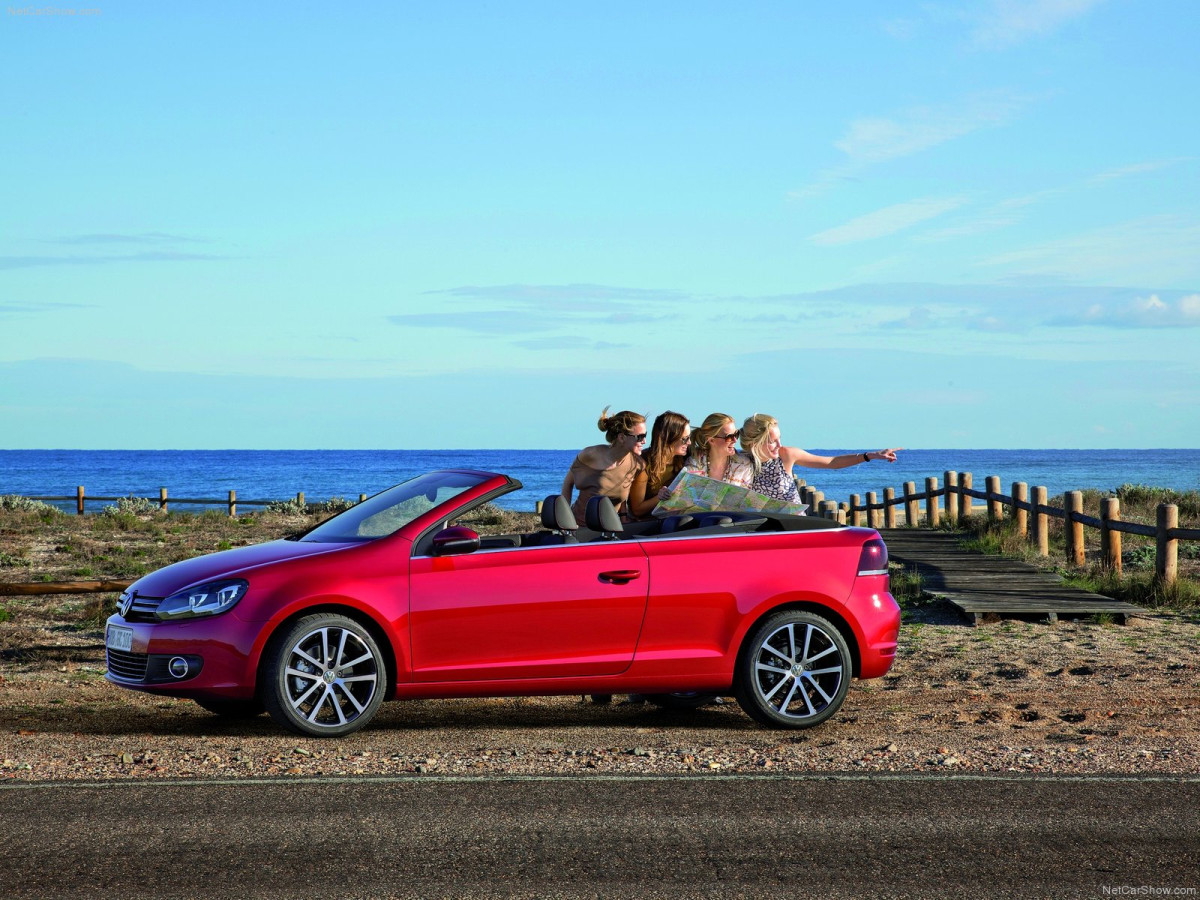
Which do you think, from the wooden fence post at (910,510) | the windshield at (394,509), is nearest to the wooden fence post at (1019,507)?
the wooden fence post at (910,510)

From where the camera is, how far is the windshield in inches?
334

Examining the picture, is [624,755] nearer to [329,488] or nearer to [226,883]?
[226,883]

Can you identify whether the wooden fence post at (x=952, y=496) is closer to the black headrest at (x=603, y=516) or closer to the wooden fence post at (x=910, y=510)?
the wooden fence post at (x=910, y=510)

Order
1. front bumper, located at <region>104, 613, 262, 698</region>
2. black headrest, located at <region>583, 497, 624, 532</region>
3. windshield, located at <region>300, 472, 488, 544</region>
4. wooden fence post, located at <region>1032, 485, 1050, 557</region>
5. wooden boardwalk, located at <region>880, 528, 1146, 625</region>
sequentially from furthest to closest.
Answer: wooden fence post, located at <region>1032, 485, 1050, 557</region> < wooden boardwalk, located at <region>880, 528, 1146, 625</region> < windshield, located at <region>300, 472, 488, 544</region> < black headrest, located at <region>583, 497, 624, 532</region> < front bumper, located at <region>104, 613, 262, 698</region>

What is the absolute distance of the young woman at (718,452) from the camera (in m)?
10.6

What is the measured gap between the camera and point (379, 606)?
26.3 ft

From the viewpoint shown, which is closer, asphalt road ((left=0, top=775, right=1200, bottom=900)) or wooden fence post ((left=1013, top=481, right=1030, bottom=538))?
asphalt road ((left=0, top=775, right=1200, bottom=900))

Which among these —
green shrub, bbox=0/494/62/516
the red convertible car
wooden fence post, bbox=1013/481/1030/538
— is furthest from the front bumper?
green shrub, bbox=0/494/62/516

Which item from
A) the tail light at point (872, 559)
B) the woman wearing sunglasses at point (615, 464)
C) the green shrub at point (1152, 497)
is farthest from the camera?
the green shrub at point (1152, 497)

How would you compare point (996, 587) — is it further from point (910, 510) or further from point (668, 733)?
point (910, 510)

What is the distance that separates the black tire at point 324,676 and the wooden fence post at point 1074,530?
1372 centimetres

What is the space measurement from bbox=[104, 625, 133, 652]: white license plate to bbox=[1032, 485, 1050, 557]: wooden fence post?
1632cm

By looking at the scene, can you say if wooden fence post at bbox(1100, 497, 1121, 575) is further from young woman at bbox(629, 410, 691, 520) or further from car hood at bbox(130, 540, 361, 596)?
car hood at bbox(130, 540, 361, 596)

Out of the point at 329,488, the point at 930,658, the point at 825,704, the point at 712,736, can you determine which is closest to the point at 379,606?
the point at 712,736
